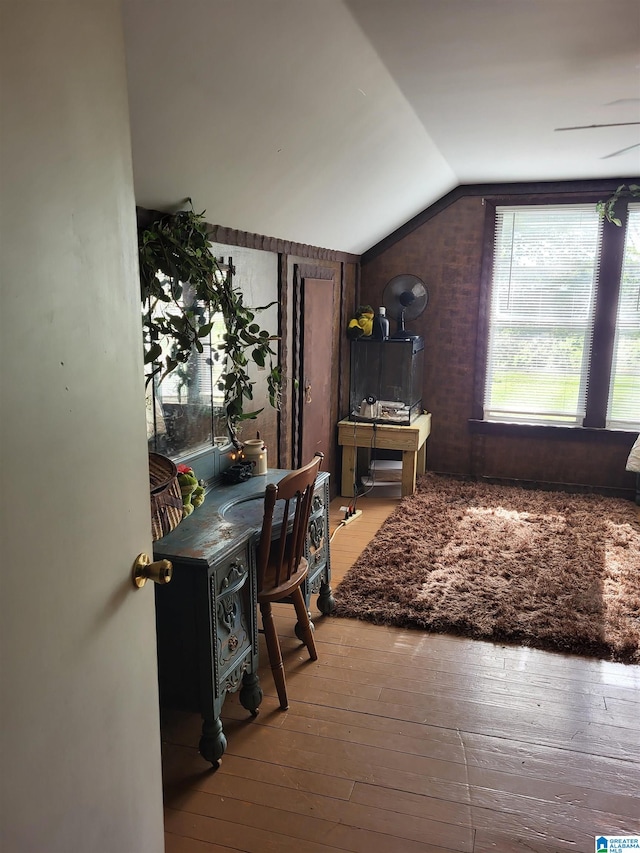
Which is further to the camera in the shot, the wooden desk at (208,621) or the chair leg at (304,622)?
the chair leg at (304,622)

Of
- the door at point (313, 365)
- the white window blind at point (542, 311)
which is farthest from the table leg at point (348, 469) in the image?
the white window blind at point (542, 311)

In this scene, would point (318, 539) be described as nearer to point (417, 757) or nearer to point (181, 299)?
point (417, 757)

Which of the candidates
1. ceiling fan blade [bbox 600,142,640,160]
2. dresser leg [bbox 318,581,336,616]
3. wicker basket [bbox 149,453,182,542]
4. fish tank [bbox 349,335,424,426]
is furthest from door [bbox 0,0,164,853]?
fish tank [bbox 349,335,424,426]

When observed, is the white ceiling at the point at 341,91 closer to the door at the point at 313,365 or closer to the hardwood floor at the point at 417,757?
the door at the point at 313,365

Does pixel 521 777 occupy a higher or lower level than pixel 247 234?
lower

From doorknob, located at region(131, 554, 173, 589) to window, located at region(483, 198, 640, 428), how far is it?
182 inches

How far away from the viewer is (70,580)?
107cm

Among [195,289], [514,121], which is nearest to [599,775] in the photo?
[195,289]

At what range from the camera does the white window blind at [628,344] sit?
16.6 feet

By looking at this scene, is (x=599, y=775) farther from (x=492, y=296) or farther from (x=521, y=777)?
(x=492, y=296)

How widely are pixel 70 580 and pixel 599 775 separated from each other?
1926mm

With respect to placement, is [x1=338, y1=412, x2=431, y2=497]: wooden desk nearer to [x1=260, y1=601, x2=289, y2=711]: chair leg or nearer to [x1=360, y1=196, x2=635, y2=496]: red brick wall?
[x1=360, y1=196, x2=635, y2=496]: red brick wall

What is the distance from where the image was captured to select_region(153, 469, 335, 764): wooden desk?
6.88 feet

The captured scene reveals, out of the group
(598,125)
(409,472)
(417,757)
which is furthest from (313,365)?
(417,757)
